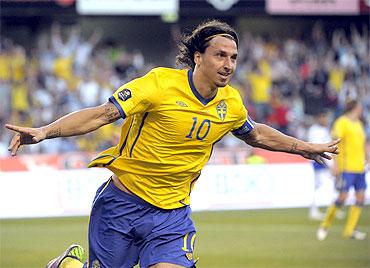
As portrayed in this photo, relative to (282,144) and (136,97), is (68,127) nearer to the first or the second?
(136,97)

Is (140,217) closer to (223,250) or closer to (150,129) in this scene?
(150,129)

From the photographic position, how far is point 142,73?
25.5 m

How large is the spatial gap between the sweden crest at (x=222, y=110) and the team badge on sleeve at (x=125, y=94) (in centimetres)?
72

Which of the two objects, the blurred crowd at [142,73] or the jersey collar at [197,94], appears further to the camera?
the blurred crowd at [142,73]

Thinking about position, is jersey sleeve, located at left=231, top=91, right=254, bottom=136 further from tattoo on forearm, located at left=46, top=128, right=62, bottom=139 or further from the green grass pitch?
the green grass pitch

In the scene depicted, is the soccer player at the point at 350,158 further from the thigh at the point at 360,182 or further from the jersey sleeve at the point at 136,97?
the jersey sleeve at the point at 136,97

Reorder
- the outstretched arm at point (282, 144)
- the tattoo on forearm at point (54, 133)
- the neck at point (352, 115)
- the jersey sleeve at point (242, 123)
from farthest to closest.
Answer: the neck at point (352, 115), the outstretched arm at point (282, 144), the jersey sleeve at point (242, 123), the tattoo on forearm at point (54, 133)

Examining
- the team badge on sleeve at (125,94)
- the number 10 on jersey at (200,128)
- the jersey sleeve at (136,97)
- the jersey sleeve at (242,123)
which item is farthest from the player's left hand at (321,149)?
the team badge on sleeve at (125,94)

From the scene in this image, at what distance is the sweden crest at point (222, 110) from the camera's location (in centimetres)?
663

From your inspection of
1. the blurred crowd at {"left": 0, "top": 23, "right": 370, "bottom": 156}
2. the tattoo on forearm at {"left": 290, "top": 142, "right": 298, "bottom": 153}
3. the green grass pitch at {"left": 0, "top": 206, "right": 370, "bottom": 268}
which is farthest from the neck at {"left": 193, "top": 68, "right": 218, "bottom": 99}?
the blurred crowd at {"left": 0, "top": 23, "right": 370, "bottom": 156}

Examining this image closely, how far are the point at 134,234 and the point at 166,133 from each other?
808 mm

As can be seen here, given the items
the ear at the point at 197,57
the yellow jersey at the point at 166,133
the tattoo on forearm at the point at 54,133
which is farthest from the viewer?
the ear at the point at 197,57

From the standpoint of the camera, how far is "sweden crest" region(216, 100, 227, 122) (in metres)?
6.63

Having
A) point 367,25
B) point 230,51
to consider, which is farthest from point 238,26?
point 230,51
